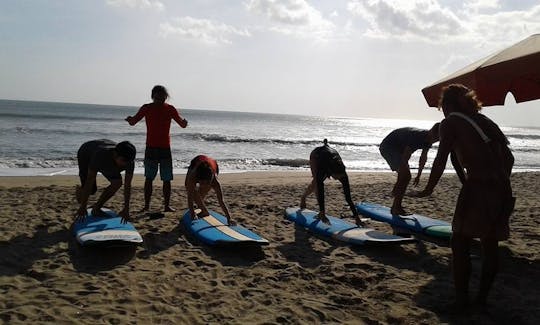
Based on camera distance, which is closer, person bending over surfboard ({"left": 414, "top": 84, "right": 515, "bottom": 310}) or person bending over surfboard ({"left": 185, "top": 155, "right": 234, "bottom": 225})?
person bending over surfboard ({"left": 414, "top": 84, "right": 515, "bottom": 310})

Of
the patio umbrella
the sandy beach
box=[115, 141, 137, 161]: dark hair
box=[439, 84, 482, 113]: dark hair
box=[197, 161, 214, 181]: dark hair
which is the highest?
the patio umbrella

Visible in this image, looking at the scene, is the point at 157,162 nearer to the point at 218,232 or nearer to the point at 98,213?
the point at 98,213

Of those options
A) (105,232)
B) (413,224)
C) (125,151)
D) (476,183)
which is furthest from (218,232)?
(476,183)

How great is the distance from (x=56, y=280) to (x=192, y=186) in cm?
214

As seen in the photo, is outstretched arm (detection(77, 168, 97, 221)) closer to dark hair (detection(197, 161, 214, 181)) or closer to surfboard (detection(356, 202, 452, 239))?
dark hair (detection(197, 161, 214, 181))

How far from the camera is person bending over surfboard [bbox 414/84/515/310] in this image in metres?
3.14

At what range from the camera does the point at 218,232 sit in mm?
5105

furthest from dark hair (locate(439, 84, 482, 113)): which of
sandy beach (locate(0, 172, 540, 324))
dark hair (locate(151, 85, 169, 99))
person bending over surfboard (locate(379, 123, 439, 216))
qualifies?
dark hair (locate(151, 85, 169, 99))

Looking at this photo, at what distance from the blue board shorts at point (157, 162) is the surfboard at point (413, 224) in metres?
3.16

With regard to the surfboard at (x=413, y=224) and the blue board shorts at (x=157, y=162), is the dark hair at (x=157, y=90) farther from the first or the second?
the surfboard at (x=413, y=224)

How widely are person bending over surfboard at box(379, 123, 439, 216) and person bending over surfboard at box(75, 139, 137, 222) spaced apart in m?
3.47

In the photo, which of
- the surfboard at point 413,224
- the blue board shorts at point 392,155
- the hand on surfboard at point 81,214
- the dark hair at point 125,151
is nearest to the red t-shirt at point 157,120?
the dark hair at point 125,151

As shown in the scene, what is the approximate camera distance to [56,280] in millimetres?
3742

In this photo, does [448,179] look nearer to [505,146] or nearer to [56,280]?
[505,146]
